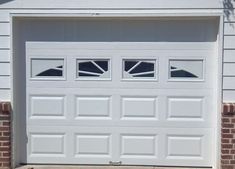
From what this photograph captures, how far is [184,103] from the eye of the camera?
8383mm

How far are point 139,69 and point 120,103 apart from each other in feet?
1.91

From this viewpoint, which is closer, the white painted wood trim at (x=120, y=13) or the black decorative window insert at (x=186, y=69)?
the white painted wood trim at (x=120, y=13)

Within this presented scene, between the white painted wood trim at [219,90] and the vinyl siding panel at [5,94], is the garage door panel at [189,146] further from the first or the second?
the vinyl siding panel at [5,94]

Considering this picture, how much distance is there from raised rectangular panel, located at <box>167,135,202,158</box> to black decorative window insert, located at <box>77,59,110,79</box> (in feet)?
4.48

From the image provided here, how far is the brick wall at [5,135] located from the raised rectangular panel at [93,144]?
102cm

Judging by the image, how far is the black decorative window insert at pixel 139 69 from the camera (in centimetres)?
841

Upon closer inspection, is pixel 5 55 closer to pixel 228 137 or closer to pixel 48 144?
pixel 48 144

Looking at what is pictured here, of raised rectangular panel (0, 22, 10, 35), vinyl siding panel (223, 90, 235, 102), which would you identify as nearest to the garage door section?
vinyl siding panel (223, 90, 235, 102)

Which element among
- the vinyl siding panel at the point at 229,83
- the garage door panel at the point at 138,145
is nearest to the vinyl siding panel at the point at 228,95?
the vinyl siding panel at the point at 229,83

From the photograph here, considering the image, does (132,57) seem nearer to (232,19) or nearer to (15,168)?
(232,19)

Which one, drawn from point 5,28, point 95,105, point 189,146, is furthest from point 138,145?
point 5,28

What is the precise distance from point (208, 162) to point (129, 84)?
5.45 ft

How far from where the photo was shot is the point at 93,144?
8.53 meters

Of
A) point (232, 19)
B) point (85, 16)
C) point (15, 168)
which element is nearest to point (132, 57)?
point (85, 16)
